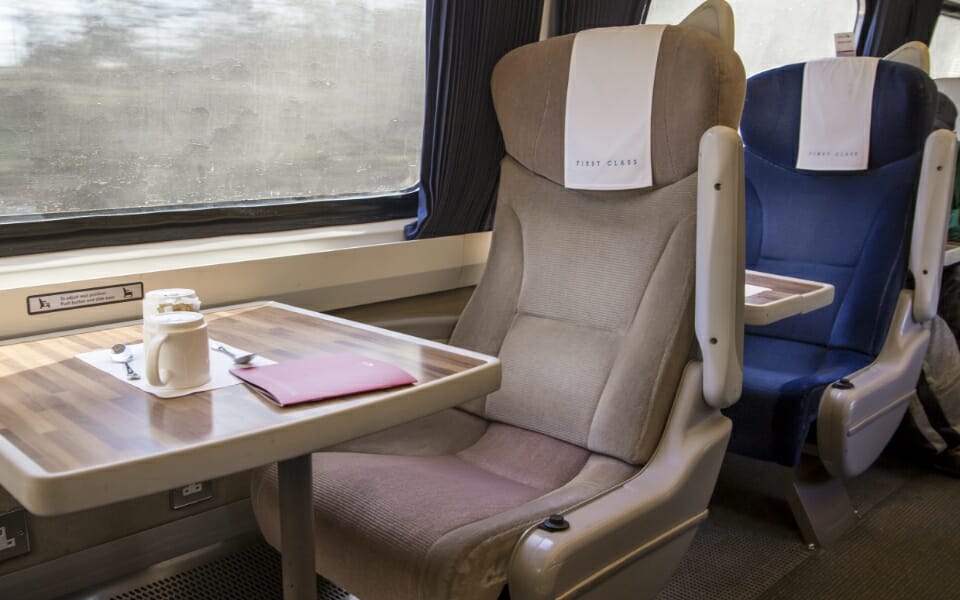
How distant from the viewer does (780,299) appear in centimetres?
206

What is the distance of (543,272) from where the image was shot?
199 cm

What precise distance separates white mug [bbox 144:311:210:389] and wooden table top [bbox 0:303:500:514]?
32 mm

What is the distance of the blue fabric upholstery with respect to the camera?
2.38 metres

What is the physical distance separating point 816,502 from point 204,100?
80.8 inches

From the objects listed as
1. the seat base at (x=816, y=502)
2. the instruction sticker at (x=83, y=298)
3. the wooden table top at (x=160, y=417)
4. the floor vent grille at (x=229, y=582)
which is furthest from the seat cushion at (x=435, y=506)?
the seat base at (x=816, y=502)

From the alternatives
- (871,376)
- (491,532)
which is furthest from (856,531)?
(491,532)

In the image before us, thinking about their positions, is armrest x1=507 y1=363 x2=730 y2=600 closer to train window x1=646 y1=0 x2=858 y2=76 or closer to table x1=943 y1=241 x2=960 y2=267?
table x1=943 y1=241 x2=960 y2=267

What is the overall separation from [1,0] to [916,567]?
105 inches

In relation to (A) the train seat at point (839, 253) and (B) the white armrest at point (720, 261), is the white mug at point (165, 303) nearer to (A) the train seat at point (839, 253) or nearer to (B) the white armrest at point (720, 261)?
(B) the white armrest at point (720, 261)

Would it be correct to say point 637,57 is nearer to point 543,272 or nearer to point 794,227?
point 543,272

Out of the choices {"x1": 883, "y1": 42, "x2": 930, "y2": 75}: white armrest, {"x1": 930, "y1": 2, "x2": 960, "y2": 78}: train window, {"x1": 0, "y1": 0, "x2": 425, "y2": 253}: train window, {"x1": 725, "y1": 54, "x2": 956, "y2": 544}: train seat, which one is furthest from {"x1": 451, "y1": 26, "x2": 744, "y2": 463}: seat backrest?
{"x1": 930, "y1": 2, "x2": 960, "y2": 78}: train window

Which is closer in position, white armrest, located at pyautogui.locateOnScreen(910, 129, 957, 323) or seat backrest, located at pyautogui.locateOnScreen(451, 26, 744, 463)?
seat backrest, located at pyautogui.locateOnScreen(451, 26, 744, 463)

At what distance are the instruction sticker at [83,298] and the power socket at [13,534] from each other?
410 millimetres

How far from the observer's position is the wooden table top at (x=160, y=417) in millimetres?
895
